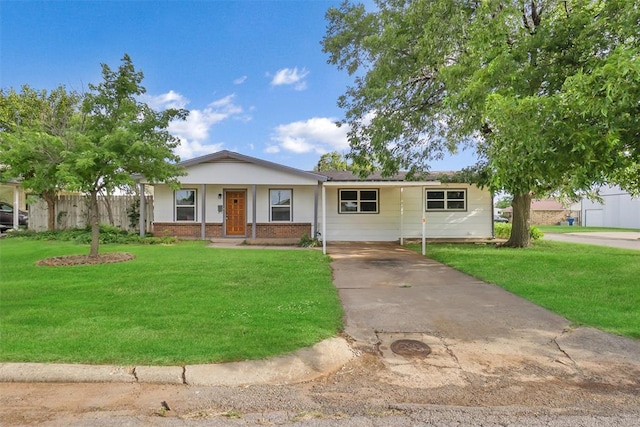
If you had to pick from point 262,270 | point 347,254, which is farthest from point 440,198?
point 262,270

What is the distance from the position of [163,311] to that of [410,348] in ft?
11.7

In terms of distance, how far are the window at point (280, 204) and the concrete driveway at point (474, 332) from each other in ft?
29.7

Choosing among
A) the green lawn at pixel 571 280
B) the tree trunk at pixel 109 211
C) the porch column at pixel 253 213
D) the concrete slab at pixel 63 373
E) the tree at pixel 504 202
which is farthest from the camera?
the tree at pixel 504 202

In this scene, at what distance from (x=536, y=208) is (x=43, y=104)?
56.4m

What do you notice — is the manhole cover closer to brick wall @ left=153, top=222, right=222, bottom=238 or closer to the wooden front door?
the wooden front door

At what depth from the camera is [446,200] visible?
18.0m

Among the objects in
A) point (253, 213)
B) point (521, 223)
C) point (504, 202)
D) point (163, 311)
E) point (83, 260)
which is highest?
point (504, 202)

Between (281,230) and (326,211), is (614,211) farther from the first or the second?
(281,230)

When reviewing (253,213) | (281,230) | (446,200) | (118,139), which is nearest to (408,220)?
(446,200)

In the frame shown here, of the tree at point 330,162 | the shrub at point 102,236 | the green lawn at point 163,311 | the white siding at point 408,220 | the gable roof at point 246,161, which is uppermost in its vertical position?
the tree at point 330,162

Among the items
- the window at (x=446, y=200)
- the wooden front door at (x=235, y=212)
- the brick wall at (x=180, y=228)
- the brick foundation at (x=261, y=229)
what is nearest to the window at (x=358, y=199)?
the brick foundation at (x=261, y=229)

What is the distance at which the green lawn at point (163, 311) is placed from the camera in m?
4.21

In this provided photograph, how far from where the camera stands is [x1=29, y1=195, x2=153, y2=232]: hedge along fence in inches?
714

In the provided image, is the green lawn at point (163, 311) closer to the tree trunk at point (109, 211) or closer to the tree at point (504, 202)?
the tree trunk at point (109, 211)
